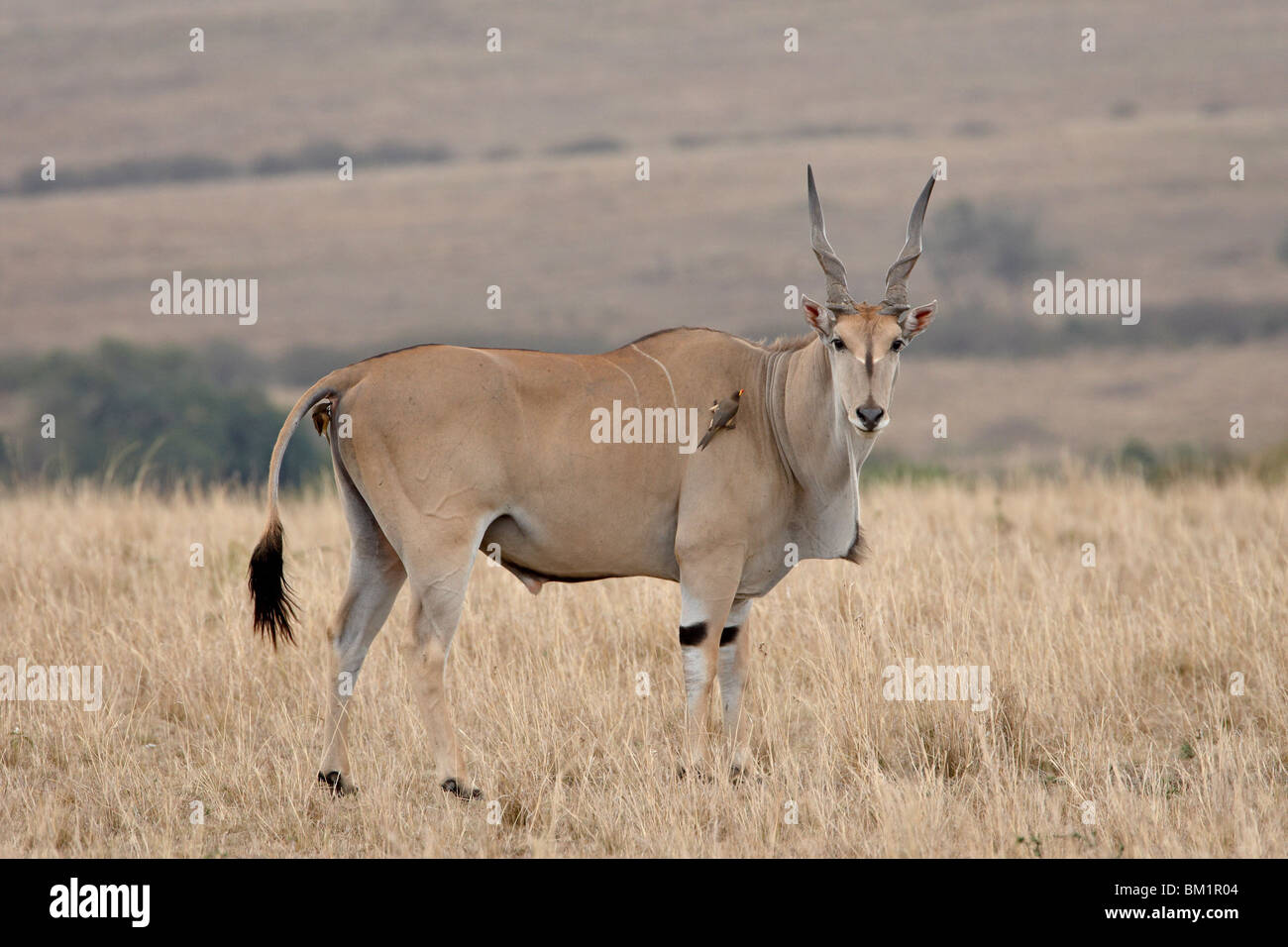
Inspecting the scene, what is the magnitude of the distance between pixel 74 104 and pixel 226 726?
341 ft

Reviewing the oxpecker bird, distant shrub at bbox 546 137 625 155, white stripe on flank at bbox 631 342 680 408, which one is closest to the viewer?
the oxpecker bird

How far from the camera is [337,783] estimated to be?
734cm

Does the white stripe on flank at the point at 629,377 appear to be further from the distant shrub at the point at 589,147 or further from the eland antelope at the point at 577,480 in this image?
the distant shrub at the point at 589,147

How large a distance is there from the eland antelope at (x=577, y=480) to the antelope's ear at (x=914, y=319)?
0.01 metres

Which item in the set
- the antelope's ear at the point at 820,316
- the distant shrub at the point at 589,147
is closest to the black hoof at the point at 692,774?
the antelope's ear at the point at 820,316

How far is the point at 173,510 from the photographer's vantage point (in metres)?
14.5

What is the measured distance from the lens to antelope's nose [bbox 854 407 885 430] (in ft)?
22.4

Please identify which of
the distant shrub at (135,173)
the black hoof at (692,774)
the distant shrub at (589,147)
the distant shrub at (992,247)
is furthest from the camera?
the distant shrub at (589,147)

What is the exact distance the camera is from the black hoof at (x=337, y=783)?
732 cm

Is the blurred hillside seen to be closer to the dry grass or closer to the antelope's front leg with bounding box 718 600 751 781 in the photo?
the dry grass

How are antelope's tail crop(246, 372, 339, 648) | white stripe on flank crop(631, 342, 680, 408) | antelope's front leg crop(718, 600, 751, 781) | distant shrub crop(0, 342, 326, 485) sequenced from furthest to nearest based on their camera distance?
distant shrub crop(0, 342, 326, 485)
antelope's front leg crop(718, 600, 751, 781)
white stripe on flank crop(631, 342, 680, 408)
antelope's tail crop(246, 372, 339, 648)

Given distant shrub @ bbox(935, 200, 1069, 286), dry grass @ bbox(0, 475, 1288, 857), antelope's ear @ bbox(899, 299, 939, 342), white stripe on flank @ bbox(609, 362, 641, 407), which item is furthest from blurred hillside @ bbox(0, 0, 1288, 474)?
white stripe on flank @ bbox(609, 362, 641, 407)
